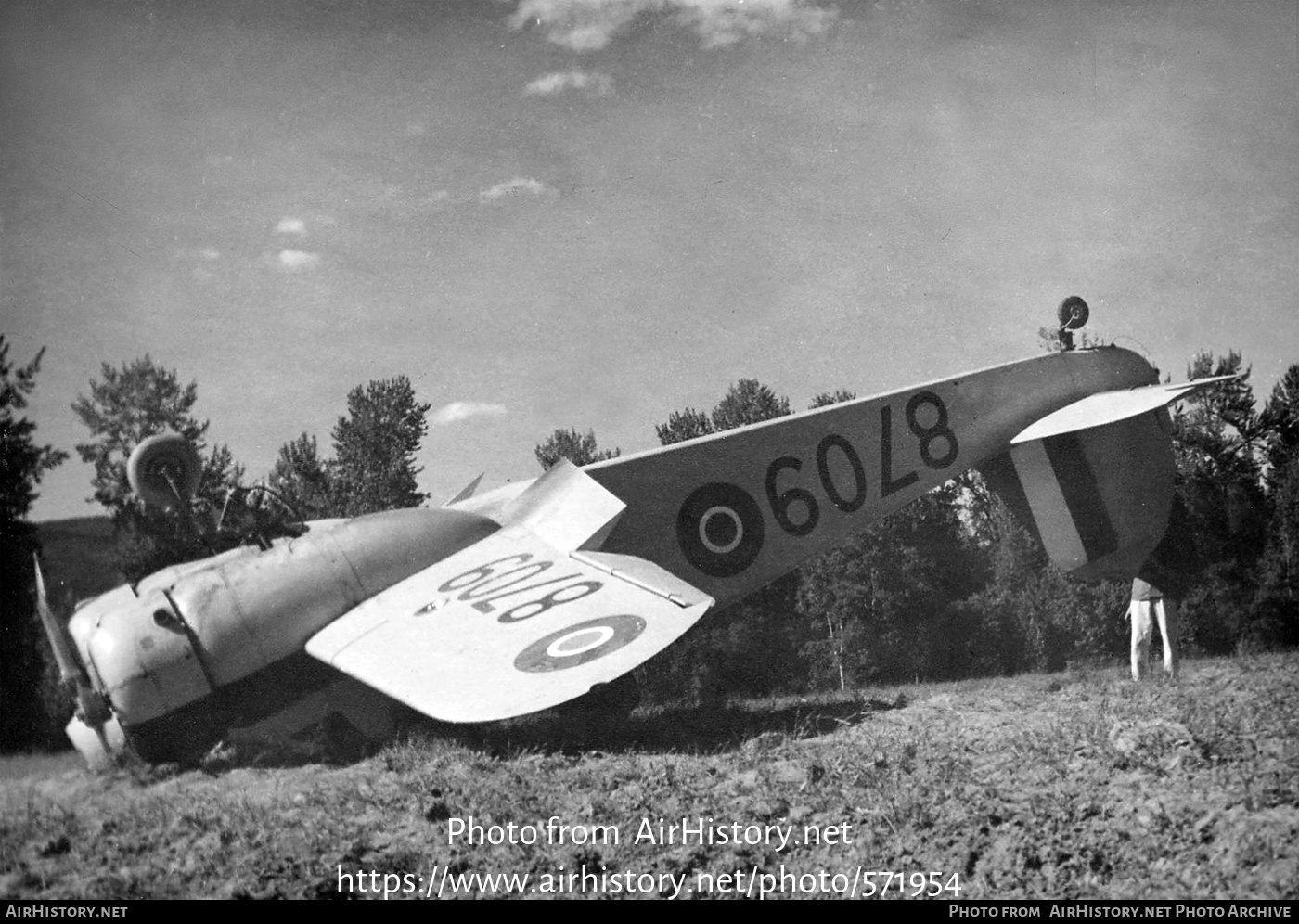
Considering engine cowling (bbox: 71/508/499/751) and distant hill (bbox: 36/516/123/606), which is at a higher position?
distant hill (bbox: 36/516/123/606)

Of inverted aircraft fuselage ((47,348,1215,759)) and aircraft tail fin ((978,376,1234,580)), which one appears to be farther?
aircraft tail fin ((978,376,1234,580))

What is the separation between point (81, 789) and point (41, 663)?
3.65 ft

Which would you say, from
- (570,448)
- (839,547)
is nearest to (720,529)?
(570,448)

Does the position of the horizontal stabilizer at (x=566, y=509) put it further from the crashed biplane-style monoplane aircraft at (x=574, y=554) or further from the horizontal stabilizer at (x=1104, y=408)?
the horizontal stabilizer at (x=1104, y=408)

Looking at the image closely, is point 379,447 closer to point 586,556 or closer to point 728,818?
point 586,556

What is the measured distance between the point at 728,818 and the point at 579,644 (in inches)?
49.0

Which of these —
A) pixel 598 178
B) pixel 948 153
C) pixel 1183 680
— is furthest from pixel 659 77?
pixel 1183 680

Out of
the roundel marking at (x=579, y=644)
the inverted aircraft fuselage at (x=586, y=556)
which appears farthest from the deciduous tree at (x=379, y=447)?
the roundel marking at (x=579, y=644)

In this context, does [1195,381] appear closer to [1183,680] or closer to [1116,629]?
[1183,680]

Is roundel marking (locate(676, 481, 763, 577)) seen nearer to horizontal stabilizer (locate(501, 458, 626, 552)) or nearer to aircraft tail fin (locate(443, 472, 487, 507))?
horizontal stabilizer (locate(501, 458, 626, 552))

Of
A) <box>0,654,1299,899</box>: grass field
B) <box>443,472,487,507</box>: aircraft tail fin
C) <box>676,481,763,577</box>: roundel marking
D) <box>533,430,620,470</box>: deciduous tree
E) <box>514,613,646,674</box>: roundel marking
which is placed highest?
<box>533,430,620,470</box>: deciduous tree

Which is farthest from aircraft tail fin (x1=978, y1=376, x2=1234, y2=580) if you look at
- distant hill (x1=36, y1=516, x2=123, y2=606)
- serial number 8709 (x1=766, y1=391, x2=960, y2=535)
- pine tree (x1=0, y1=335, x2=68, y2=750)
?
pine tree (x1=0, y1=335, x2=68, y2=750)

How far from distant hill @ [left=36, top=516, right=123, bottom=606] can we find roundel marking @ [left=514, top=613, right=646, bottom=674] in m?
3.12

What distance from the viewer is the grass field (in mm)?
3523
